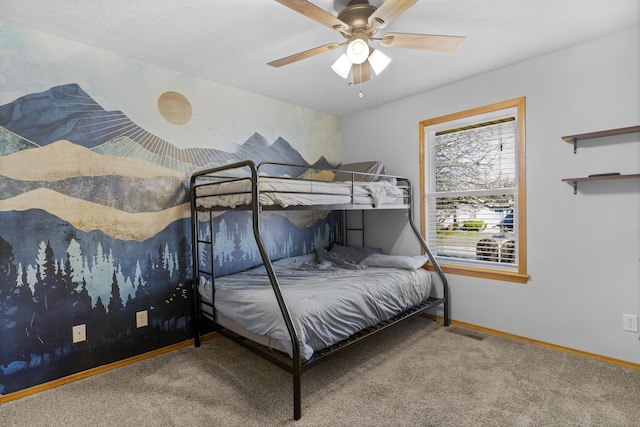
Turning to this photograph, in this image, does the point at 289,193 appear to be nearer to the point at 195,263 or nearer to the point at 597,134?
the point at 195,263

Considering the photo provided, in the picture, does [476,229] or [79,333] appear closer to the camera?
[79,333]

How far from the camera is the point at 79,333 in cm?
233

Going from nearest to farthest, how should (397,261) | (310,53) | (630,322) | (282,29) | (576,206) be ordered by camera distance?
(310,53), (282,29), (630,322), (576,206), (397,261)

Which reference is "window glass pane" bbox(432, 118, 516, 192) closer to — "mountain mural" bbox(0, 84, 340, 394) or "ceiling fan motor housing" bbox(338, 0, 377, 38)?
"ceiling fan motor housing" bbox(338, 0, 377, 38)

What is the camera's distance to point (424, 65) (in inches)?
109

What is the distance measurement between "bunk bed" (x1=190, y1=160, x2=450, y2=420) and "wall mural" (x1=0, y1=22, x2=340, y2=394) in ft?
0.76

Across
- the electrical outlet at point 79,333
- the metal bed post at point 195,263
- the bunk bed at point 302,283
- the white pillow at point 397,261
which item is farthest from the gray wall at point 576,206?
the electrical outlet at point 79,333

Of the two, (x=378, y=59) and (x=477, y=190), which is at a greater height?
(x=378, y=59)

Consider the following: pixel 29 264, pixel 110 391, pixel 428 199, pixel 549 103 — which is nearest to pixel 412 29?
pixel 549 103

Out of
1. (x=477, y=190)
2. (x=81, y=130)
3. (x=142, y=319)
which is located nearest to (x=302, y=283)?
(x=142, y=319)

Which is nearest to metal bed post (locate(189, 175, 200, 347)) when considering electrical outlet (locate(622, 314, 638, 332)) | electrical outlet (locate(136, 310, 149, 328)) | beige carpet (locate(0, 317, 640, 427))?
beige carpet (locate(0, 317, 640, 427))

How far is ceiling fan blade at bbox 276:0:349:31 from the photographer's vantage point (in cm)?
152

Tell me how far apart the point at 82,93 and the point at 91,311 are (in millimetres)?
1561

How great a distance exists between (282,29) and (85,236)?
199 centimetres
